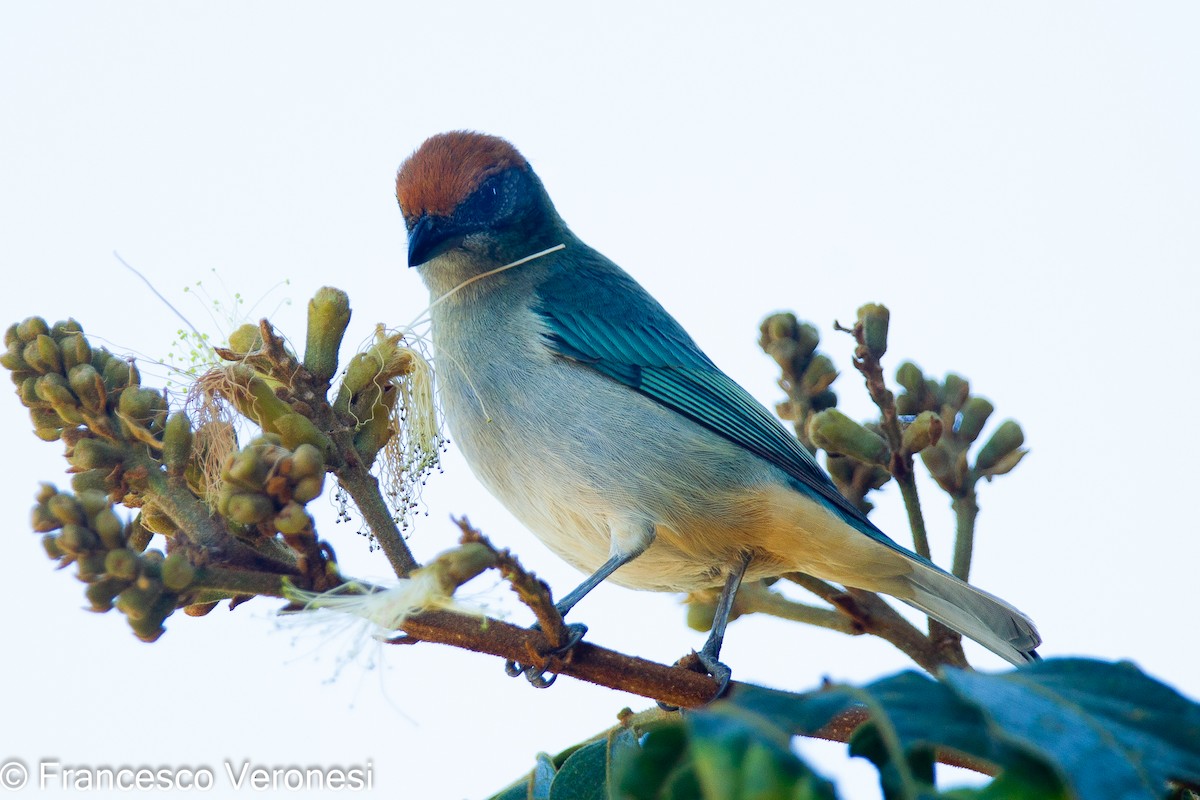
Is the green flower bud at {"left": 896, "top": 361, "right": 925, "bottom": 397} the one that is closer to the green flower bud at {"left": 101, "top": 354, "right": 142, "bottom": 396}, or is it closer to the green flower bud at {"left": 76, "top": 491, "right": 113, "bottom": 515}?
the green flower bud at {"left": 101, "top": 354, "right": 142, "bottom": 396}

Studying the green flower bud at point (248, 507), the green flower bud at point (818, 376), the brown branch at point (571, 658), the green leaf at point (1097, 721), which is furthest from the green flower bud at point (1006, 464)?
the green flower bud at point (248, 507)

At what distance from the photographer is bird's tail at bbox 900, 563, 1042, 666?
377 cm

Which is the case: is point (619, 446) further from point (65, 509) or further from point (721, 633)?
point (65, 509)

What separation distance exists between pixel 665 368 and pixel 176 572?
247 centimetres

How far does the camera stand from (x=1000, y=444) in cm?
350

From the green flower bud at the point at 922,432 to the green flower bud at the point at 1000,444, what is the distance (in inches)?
10.4

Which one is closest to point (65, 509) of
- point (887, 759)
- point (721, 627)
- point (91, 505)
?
point (91, 505)

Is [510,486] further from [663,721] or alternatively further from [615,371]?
[663,721]

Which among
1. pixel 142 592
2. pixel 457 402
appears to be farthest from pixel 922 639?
pixel 142 592

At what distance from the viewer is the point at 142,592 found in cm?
209

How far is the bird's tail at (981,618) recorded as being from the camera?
3768mm

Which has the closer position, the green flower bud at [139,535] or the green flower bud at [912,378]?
the green flower bud at [139,535]

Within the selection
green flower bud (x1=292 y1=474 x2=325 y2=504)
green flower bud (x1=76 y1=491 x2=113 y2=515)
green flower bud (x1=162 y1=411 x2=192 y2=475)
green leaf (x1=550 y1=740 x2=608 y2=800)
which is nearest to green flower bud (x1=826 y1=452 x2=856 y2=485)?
green leaf (x1=550 y1=740 x2=608 y2=800)

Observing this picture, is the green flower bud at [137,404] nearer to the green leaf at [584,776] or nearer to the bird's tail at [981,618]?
the green leaf at [584,776]
